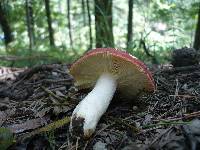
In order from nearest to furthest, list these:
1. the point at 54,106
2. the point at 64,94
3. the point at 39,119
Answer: the point at 39,119, the point at 54,106, the point at 64,94

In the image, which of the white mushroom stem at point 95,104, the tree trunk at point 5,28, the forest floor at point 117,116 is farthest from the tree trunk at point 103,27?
the tree trunk at point 5,28

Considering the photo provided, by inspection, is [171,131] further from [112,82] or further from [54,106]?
[54,106]

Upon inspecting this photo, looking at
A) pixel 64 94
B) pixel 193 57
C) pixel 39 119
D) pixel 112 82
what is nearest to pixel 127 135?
pixel 112 82

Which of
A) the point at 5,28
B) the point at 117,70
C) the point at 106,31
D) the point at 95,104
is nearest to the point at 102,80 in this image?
the point at 117,70

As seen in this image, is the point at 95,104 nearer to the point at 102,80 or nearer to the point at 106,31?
the point at 102,80

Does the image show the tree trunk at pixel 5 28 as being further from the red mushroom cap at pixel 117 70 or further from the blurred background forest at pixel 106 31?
the red mushroom cap at pixel 117 70
